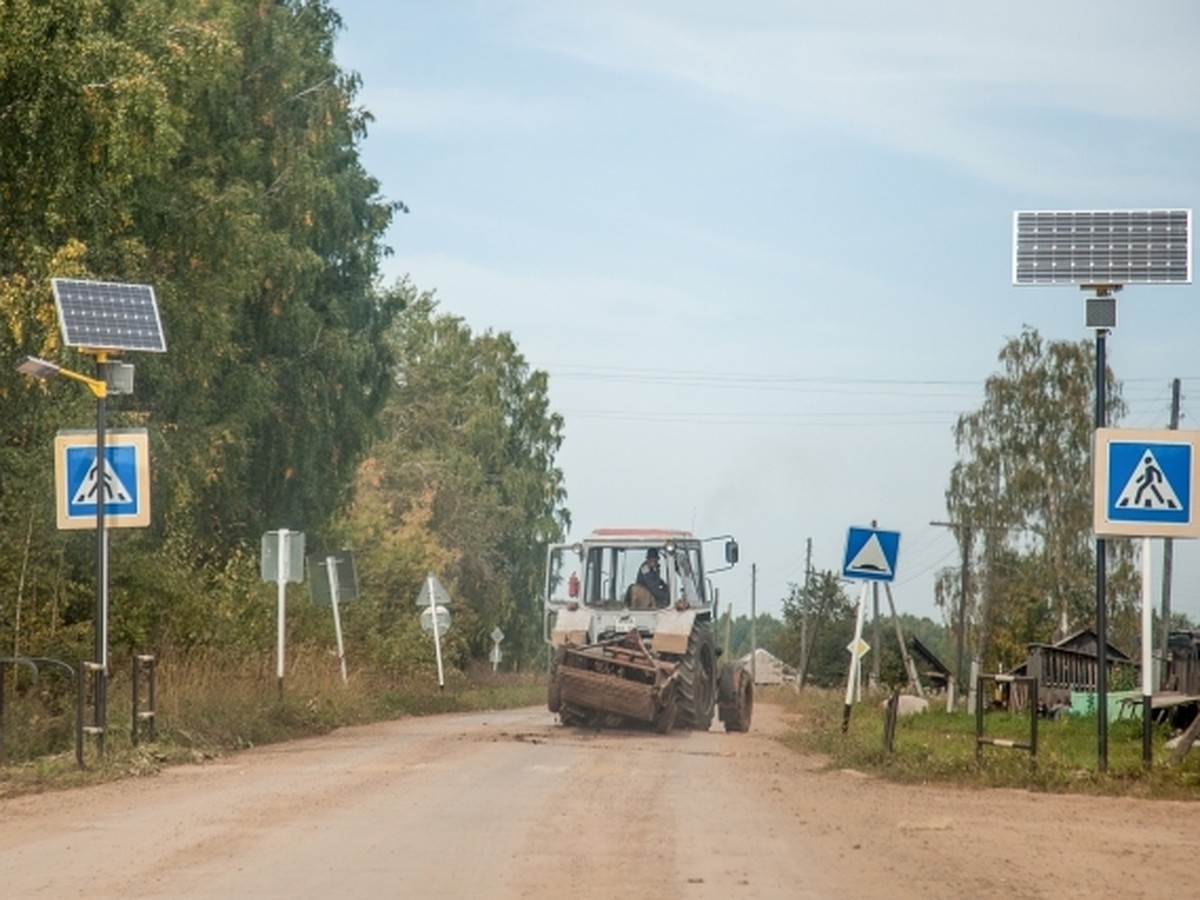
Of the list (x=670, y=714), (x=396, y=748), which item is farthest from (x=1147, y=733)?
(x=670, y=714)

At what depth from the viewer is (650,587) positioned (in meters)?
29.0

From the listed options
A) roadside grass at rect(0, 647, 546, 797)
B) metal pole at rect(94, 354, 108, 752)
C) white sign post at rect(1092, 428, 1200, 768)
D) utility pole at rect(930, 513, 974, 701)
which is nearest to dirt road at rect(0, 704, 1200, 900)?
roadside grass at rect(0, 647, 546, 797)

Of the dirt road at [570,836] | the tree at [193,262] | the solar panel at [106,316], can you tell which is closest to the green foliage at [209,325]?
the tree at [193,262]

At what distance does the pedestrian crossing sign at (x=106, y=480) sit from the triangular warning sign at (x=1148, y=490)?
31.0 feet

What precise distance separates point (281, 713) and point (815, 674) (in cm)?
8121

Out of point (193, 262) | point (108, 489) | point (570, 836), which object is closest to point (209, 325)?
point (193, 262)

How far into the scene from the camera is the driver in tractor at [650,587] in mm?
28875

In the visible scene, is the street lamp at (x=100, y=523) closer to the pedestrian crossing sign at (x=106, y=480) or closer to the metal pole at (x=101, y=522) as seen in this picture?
the metal pole at (x=101, y=522)

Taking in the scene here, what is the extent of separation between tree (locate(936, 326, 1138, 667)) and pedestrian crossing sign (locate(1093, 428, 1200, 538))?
52.8m

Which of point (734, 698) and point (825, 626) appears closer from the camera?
point (734, 698)

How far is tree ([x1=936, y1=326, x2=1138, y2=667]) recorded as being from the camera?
236ft

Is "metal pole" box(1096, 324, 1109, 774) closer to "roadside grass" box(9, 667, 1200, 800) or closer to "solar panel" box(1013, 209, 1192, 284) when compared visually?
"roadside grass" box(9, 667, 1200, 800)

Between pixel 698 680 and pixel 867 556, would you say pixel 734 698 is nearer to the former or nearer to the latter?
pixel 698 680

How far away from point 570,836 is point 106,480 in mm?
9099
